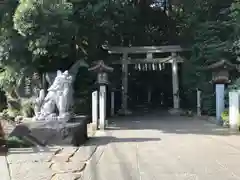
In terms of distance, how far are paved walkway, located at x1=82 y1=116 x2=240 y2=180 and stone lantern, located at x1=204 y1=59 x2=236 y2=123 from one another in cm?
336

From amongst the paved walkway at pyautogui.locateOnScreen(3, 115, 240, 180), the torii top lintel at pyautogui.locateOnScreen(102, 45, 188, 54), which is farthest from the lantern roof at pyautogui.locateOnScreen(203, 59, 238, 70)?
the paved walkway at pyautogui.locateOnScreen(3, 115, 240, 180)

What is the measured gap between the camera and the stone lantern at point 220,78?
47.0 feet

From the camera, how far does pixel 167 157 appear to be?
24.0 ft

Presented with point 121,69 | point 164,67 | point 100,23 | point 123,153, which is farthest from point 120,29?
point 123,153

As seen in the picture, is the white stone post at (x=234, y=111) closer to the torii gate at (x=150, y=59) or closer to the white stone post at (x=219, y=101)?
the white stone post at (x=219, y=101)

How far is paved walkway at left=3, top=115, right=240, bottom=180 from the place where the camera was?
5.88 m

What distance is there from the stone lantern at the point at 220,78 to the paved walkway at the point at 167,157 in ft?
11.0

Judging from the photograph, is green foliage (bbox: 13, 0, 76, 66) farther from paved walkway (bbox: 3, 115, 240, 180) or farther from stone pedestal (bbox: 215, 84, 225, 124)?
stone pedestal (bbox: 215, 84, 225, 124)

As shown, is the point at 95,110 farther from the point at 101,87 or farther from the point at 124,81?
the point at 124,81

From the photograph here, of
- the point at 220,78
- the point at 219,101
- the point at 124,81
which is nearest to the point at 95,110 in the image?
the point at 219,101

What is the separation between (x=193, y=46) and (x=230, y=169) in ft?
42.3

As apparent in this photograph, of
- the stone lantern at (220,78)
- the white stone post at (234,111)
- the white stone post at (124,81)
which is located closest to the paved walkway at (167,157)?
the white stone post at (234,111)

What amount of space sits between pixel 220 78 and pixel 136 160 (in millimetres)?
9008

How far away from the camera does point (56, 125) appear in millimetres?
9016
